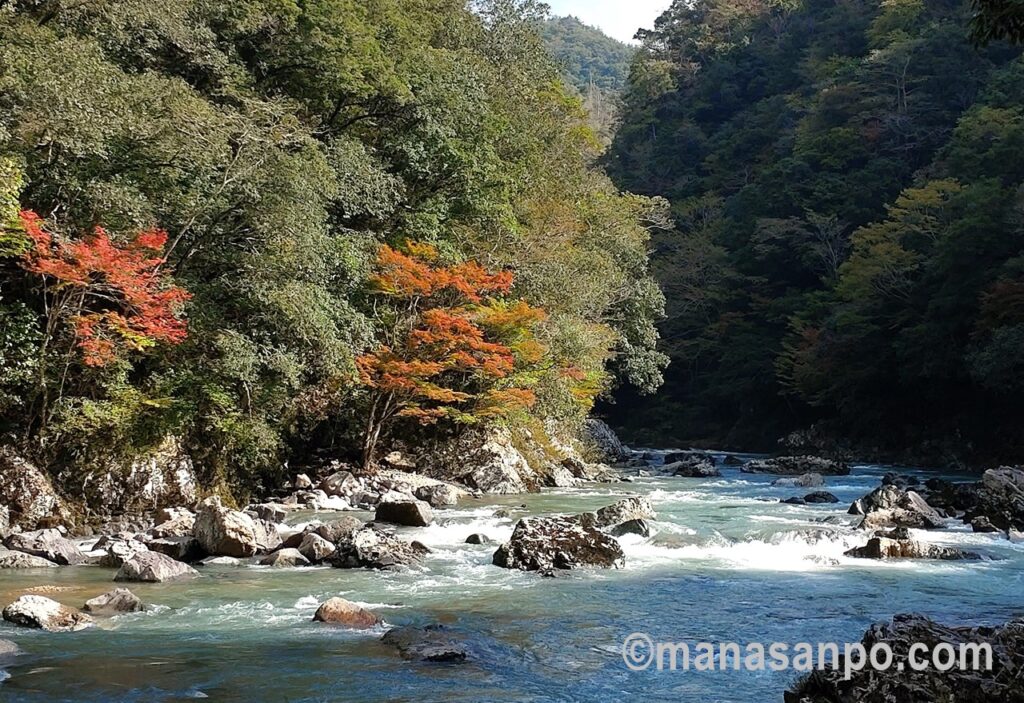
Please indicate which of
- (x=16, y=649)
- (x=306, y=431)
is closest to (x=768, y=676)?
(x=16, y=649)

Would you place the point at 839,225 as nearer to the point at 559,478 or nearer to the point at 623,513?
the point at 559,478

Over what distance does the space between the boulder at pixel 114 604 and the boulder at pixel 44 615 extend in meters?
0.37

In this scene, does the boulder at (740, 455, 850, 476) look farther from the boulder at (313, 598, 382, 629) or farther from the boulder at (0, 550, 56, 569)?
the boulder at (0, 550, 56, 569)

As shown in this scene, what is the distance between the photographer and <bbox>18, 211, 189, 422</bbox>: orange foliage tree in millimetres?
12914

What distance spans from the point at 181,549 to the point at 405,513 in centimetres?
403

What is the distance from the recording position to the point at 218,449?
645 inches

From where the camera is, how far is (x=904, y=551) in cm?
1212

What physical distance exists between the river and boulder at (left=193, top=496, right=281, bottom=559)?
1.87 ft

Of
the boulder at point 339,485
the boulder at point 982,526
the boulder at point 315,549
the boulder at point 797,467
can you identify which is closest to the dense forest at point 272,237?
the boulder at point 339,485

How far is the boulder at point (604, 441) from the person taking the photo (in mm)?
32156

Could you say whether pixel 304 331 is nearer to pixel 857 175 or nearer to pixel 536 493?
pixel 536 493

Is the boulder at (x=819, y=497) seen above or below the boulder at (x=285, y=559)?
below

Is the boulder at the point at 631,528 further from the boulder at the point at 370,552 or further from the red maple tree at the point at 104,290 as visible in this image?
the red maple tree at the point at 104,290

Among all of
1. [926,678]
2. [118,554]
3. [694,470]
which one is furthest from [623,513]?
[694,470]
